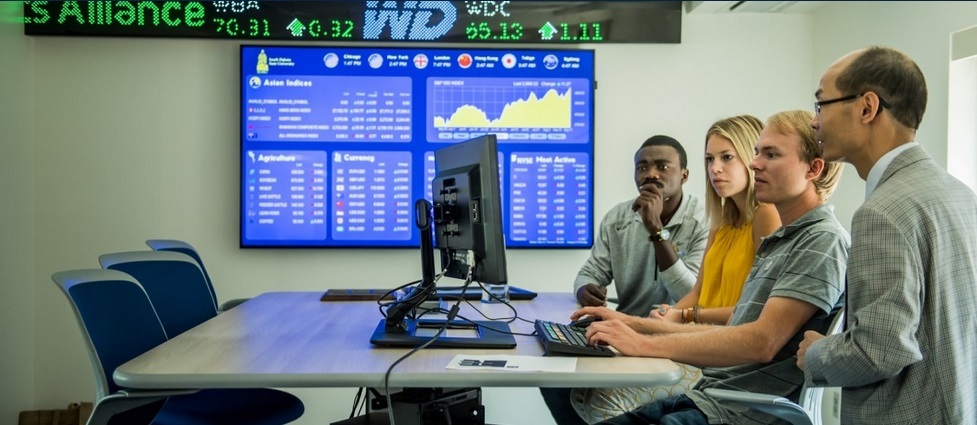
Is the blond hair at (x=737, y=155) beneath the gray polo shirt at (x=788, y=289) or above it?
above

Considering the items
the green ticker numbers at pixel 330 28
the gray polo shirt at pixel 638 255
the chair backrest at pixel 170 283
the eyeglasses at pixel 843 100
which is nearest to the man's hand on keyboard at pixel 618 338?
the eyeglasses at pixel 843 100

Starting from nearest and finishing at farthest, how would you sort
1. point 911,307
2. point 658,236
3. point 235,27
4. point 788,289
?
1. point 911,307
2. point 788,289
3. point 658,236
4. point 235,27

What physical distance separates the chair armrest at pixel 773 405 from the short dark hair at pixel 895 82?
0.63 metres

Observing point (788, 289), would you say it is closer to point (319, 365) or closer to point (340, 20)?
point (319, 365)

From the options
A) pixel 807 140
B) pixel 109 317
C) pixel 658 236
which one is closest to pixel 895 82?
pixel 807 140

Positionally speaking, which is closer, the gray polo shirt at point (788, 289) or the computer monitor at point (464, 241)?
the gray polo shirt at point (788, 289)

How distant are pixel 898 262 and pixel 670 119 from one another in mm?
3371

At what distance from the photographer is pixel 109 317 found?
232 cm

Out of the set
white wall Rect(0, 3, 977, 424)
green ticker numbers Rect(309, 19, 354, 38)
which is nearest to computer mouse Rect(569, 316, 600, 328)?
white wall Rect(0, 3, 977, 424)

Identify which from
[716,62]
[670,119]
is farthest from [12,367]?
[716,62]

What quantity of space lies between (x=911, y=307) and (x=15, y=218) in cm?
431

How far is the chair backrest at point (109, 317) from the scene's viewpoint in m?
2.21

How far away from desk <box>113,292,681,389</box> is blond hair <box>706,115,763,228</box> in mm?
725

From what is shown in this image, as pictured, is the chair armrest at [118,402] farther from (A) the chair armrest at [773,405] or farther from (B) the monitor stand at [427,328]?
(A) the chair armrest at [773,405]
